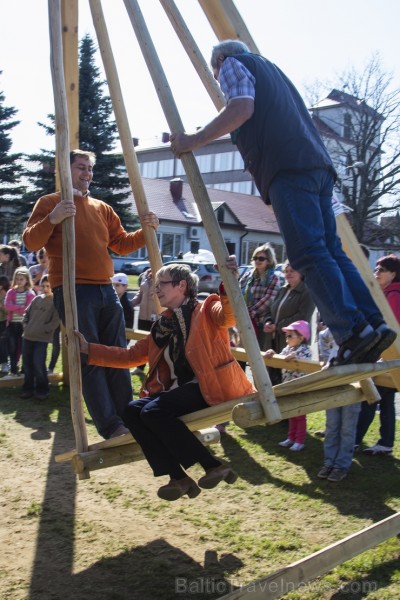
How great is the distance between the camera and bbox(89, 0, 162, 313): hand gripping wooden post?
199 inches

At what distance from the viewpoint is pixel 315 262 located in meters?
3.54

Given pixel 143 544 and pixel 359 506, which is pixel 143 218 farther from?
pixel 359 506

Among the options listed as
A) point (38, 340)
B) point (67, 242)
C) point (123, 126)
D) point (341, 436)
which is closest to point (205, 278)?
point (38, 340)

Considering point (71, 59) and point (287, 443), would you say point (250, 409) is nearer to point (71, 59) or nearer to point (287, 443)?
point (287, 443)

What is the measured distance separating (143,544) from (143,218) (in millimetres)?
2310

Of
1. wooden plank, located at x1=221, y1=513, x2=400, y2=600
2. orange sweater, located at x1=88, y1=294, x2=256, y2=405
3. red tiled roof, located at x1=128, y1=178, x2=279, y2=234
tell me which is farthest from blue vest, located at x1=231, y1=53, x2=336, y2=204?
red tiled roof, located at x1=128, y1=178, x2=279, y2=234

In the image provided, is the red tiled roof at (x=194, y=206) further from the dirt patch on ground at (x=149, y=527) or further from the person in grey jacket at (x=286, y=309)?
the dirt patch on ground at (x=149, y=527)

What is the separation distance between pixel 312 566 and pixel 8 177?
33287 mm

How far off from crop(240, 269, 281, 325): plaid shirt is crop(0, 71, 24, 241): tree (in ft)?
92.0

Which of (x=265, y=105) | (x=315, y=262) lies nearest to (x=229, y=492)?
(x=315, y=262)

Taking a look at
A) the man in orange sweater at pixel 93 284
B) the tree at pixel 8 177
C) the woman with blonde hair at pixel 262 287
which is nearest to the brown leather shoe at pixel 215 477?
the man in orange sweater at pixel 93 284

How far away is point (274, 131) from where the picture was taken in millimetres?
3469

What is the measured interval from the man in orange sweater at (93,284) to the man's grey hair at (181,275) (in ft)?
2.95

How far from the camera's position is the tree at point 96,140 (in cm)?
2861
